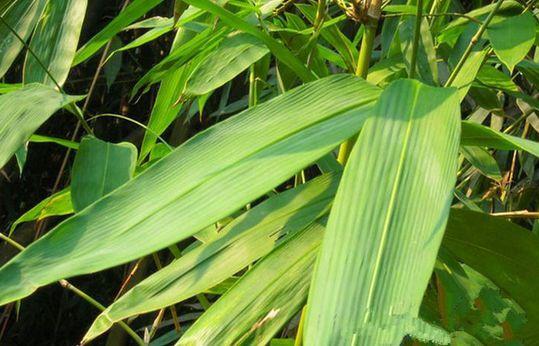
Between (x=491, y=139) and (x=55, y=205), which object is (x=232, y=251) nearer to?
(x=491, y=139)

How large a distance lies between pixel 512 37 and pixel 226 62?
20cm

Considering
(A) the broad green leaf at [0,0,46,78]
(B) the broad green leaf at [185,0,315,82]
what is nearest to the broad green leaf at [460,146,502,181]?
(B) the broad green leaf at [185,0,315,82]

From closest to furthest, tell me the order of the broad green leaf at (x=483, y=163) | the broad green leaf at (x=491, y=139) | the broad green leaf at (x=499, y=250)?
the broad green leaf at (x=491, y=139) → the broad green leaf at (x=499, y=250) → the broad green leaf at (x=483, y=163)

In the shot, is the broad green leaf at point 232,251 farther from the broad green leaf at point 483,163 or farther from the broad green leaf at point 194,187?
the broad green leaf at point 483,163

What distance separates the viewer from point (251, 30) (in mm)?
550

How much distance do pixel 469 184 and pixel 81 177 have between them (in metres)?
0.72

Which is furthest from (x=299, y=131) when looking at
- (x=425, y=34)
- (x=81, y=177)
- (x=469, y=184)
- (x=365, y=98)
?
(x=469, y=184)

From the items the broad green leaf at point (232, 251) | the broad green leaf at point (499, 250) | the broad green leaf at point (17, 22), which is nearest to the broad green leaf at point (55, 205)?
the broad green leaf at point (17, 22)

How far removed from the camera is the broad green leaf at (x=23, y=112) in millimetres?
494

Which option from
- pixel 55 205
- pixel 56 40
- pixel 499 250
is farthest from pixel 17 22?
pixel 499 250

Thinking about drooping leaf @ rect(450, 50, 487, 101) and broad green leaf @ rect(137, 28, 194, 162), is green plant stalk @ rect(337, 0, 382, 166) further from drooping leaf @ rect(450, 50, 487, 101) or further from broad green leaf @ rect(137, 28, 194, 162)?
broad green leaf @ rect(137, 28, 194, 162)

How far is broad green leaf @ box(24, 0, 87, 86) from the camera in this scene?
25.6 inches

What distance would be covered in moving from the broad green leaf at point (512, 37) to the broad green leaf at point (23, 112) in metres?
0.28

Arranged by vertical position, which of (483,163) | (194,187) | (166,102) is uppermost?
(194,187)
